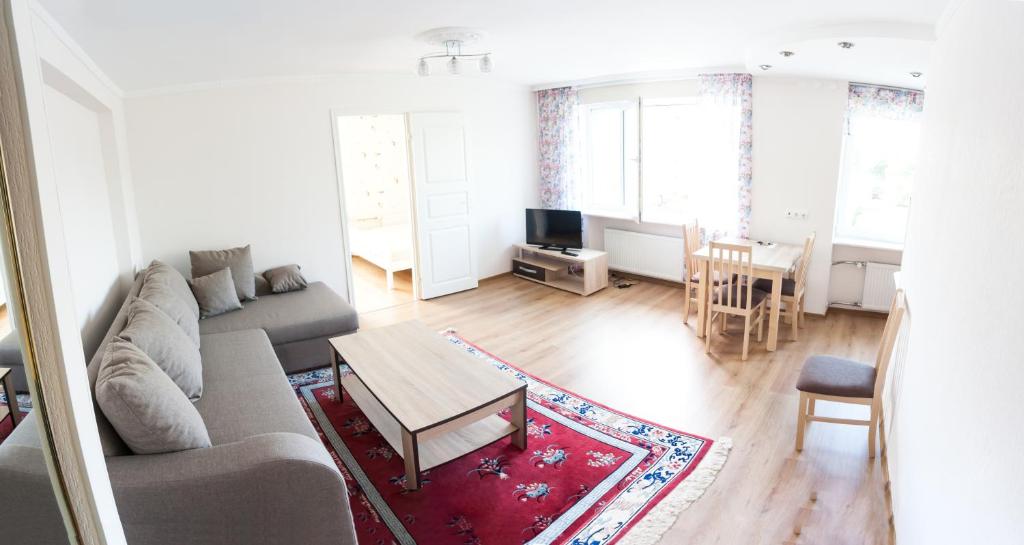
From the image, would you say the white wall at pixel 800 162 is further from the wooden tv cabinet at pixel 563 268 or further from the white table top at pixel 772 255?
the wooden tv cabinet at pixel 563 268

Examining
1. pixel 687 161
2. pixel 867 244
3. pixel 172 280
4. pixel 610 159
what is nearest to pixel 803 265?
pixel 867 244

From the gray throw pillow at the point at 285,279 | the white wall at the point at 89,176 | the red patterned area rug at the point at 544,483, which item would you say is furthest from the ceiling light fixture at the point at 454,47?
the red patterned area rug at the point at 544,483

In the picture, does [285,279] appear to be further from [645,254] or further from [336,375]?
[645,254]

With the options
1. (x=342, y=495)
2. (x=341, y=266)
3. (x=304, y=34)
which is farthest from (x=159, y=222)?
(x=342, y=495)

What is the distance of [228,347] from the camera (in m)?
3.59

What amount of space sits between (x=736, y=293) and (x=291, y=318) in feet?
11.5

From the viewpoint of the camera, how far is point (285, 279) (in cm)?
485

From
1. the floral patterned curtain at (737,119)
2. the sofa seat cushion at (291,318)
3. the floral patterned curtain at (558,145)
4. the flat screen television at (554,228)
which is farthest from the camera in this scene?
the floral patterned curtain at (558,145)

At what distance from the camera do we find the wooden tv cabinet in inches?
→ 242

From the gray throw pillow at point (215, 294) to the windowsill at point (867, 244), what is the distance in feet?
17.1

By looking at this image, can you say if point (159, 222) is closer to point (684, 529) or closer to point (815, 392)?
point (684, 529)

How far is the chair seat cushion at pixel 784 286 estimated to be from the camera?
4.63 metres

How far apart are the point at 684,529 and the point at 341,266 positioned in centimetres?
411

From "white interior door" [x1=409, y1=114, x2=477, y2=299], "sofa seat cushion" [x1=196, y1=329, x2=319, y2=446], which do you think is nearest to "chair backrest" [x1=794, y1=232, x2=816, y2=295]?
→ "white interior door" [x1=409, y1=114, x2=477, y2=299]
